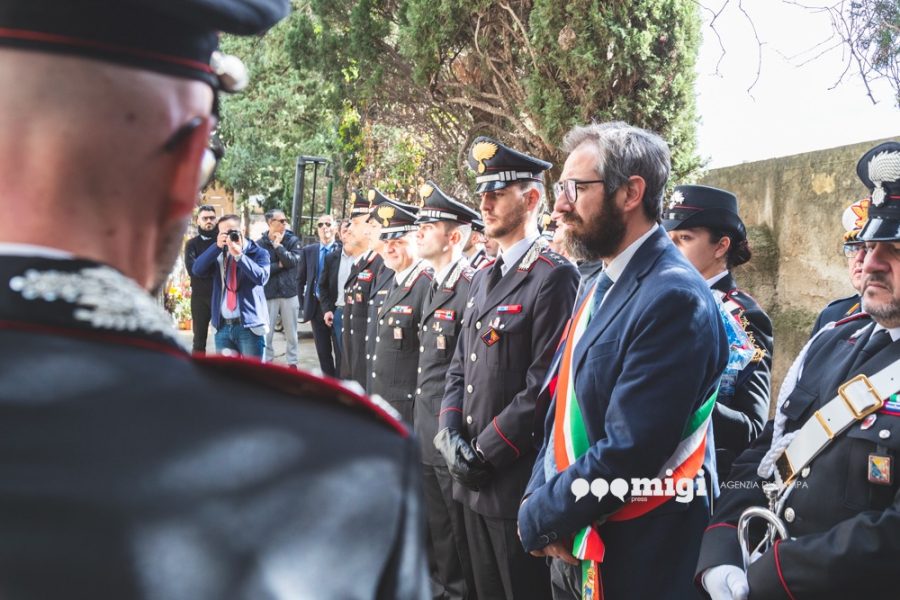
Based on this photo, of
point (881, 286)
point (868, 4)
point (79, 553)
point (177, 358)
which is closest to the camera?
point (79, 553)

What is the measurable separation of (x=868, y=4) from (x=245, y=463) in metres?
3.25

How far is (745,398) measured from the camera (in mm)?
3350

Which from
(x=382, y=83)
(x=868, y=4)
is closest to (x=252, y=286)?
(x=382, y=83)

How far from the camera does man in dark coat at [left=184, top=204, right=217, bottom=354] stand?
341 inches

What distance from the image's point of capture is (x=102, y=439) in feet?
2.27

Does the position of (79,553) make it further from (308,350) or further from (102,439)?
(308,350)

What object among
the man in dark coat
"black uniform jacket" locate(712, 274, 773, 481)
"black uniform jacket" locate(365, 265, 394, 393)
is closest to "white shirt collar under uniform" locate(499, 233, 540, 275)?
"black uniform jacket" locate(712, 274, 773, 481)

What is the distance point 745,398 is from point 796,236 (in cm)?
330

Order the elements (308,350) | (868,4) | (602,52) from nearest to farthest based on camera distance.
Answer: (868,4)
(602,52)
(308,350)

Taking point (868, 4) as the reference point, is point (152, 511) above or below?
below

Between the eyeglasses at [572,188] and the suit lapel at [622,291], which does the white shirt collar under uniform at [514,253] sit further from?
the suit lapel at [622,291]

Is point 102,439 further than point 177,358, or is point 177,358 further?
point 177,358

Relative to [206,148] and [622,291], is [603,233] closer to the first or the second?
[622,291]

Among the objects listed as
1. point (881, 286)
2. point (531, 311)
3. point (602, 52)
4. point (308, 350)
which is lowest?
point (308, 350)
